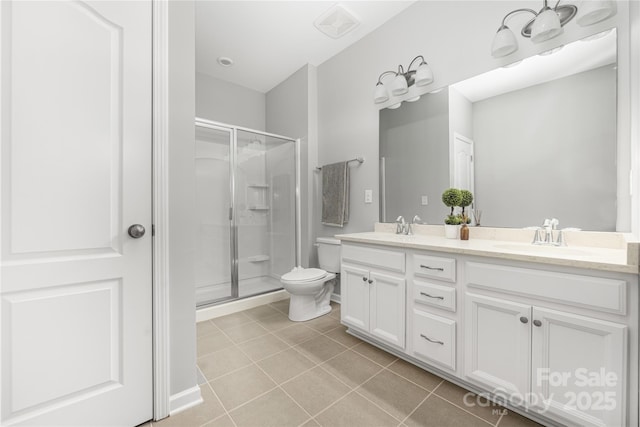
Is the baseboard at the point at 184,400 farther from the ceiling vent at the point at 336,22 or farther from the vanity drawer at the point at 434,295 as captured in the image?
the ceiling vent at the point at 336,22

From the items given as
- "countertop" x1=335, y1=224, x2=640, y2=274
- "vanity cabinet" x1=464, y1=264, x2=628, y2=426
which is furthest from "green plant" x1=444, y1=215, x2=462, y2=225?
"vanity cabinet" x1=464, y1=264, x2=628, y2=426

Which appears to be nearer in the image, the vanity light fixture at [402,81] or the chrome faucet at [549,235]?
the chrome faucet at [549,235]

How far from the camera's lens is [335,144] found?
9.37 ft

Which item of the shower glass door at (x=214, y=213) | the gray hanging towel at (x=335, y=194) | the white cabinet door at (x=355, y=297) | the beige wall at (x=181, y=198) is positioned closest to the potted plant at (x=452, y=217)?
the white cabinet door at (x=355, y=297)

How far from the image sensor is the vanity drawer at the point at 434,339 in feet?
4.59

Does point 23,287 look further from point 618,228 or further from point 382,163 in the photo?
point 618,228

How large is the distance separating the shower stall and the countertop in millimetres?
1429

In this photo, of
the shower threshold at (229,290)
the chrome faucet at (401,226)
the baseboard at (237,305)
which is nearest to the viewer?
the chrome faucet at (401,226)

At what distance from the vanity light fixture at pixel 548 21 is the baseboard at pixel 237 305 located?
278 cm

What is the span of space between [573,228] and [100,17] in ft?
8.29

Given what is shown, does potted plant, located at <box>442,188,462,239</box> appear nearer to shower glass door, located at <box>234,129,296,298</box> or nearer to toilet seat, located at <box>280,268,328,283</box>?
toilet seat, located at <box>280,268,328,283</box>

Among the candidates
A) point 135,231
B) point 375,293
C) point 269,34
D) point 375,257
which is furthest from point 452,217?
point 269,34

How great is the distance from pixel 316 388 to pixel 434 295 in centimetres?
84

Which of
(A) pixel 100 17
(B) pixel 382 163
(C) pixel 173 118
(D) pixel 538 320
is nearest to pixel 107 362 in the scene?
(C) pixel 173 118
